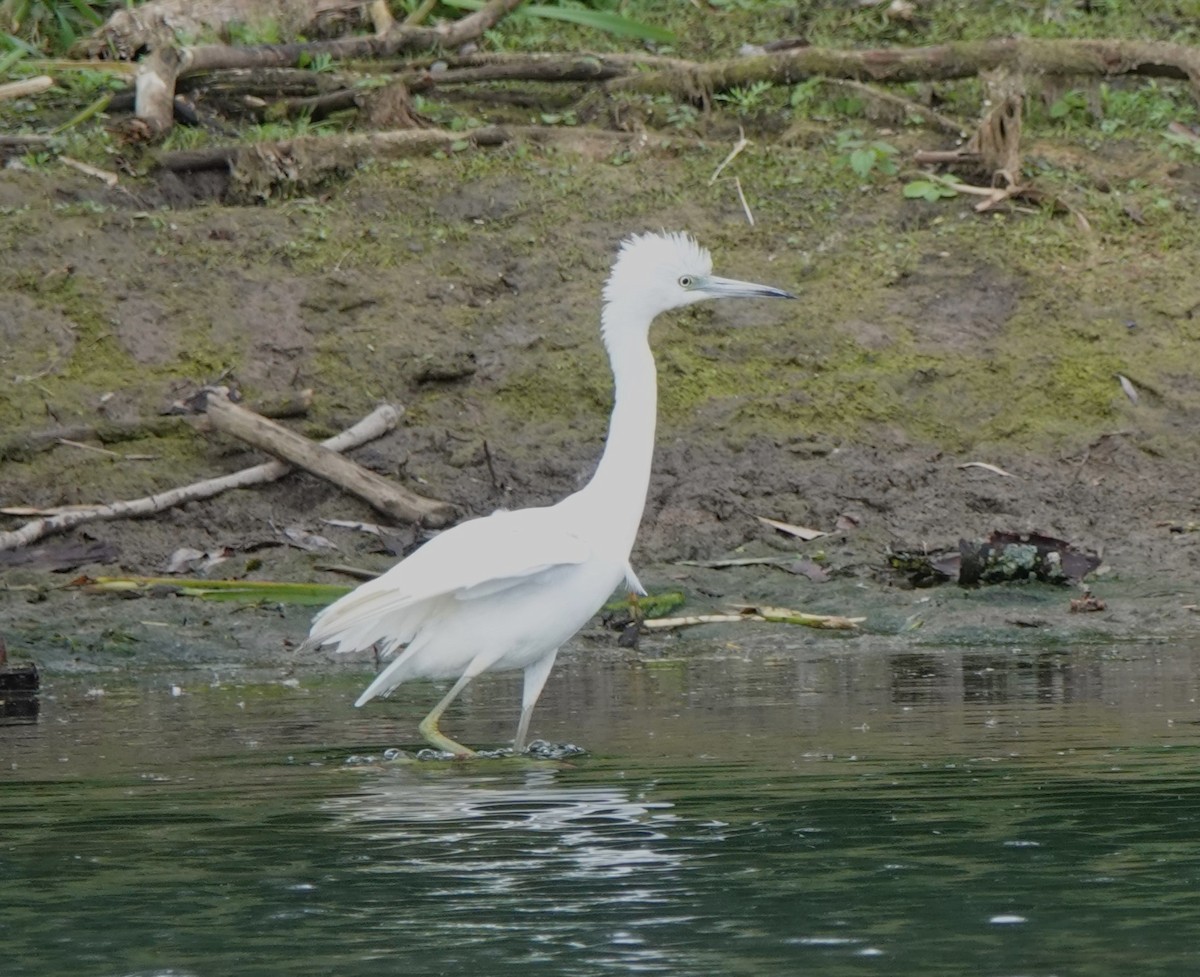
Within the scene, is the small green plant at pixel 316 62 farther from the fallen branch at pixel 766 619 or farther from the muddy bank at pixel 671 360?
the fallen branch at pixel 766 619

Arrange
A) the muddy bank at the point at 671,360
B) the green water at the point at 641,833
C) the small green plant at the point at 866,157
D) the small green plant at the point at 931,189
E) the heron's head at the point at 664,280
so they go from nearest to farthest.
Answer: the green water at the point at 641,833 < the heron's head at the point at 664,280 < the muddy bank at the point at 671,360 < the small green plant at the point at 931,189 < the small green plant at the point at 866,157

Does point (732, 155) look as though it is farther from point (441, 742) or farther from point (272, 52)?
point (441, 742)

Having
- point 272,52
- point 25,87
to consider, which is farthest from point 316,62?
point 25,87

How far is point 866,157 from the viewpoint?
14.8 m

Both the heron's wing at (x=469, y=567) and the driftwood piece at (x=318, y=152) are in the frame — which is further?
the driftwood piece at (x=318, y=152)

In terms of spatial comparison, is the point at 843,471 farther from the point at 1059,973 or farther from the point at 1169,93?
the point at 1059,973

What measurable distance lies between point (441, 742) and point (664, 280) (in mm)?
2271

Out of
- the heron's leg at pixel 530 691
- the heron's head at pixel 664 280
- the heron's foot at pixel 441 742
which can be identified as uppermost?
the heron's head at pixel 664 280

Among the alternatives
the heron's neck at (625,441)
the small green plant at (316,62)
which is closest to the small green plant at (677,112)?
the small green plant at (316,62)

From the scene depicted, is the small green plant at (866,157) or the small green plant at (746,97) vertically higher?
the small green plant at (746,97)

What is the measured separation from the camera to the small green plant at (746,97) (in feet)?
51.3

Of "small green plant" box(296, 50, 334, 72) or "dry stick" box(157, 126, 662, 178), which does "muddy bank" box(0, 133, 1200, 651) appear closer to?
"dry stick" box(157, 126, 662, 178)

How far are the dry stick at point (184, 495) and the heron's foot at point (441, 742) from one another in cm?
403

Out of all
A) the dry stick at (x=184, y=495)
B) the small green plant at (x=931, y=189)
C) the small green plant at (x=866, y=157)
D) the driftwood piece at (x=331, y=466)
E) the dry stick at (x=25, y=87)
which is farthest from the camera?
the dry stick at (x=25, y=87)
